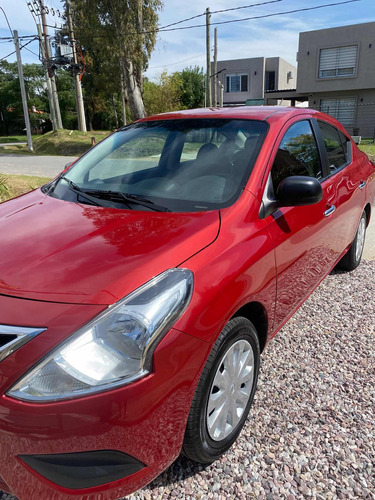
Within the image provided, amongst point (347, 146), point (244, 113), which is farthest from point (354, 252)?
point (244, 113)

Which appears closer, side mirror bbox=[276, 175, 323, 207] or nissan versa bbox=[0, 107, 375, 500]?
nissan versa bbox=[0, 107, 375, 500]

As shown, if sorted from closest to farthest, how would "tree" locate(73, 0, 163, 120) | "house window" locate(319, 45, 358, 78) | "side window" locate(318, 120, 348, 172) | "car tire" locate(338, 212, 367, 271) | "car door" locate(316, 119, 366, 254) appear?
"car door" locate(316, 119, 366, 254) → "side window" locate(318, 120, 348, 172) → "car tire" locate(338, 212, 367, 271) → "tree" locate(73, 0, 163, 120) → "house window" locate(319, 45, 358, 78)

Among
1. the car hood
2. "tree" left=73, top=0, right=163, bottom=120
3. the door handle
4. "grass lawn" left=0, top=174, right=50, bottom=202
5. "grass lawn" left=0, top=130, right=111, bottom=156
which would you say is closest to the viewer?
the car hood

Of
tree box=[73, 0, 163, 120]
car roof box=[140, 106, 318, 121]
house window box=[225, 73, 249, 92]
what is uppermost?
tree box=[73, 0, 163, 120]

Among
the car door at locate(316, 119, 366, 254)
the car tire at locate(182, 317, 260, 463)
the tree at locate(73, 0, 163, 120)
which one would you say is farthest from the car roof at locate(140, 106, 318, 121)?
the tree at locate(73, 0, 163, 120)

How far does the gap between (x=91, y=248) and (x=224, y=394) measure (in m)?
0.95

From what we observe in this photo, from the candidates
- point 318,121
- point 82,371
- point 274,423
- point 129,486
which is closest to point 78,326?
point 82,371

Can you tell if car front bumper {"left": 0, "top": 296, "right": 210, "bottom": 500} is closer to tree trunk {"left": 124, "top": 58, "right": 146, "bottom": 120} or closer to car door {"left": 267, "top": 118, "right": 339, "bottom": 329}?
car door {"left": 267, "top": 118, "right": 339, "bottom": 329}

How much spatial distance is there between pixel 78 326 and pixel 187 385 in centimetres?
51

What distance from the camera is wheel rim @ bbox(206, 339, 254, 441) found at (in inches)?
75.0

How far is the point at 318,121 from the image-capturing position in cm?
343

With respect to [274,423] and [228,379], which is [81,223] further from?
[274,423]

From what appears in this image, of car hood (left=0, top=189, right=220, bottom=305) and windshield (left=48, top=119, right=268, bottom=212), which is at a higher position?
windshield (left=48, top=119, right=268, bottom=212)

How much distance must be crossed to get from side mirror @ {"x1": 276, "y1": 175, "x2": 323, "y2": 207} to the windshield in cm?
23
